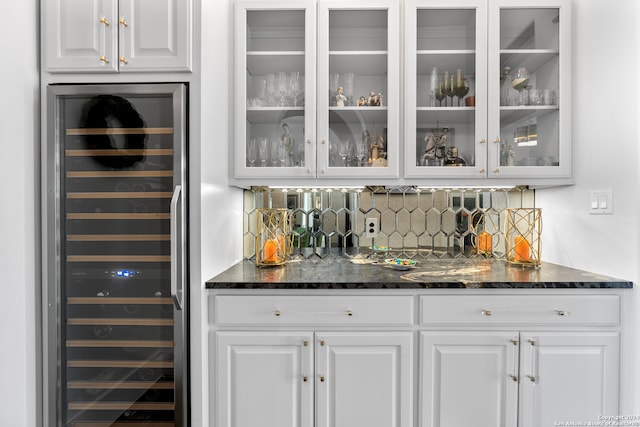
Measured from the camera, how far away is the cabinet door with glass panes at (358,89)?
1.80 m

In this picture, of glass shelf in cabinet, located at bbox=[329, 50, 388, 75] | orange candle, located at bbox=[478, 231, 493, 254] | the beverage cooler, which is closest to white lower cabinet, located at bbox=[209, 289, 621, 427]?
the beverage cooler

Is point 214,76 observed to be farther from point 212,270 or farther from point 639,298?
point 639,298

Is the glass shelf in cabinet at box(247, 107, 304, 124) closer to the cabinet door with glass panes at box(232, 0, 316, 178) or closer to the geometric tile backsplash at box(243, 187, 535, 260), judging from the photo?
the cabinet door with glass panes at box(232, 0, 316, 178)

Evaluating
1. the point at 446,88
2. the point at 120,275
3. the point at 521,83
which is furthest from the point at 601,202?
the point at 120,275

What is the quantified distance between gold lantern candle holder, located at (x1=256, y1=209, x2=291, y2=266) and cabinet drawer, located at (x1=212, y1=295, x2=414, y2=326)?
1.33 feet

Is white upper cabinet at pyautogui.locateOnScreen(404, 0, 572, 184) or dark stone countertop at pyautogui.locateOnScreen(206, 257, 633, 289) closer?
dark stone countertop at pyautogui.locateOnScreen(206, 257, 633, 289)

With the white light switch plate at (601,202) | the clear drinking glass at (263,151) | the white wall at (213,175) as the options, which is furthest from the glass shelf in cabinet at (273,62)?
the white light switch plate at (601,202)

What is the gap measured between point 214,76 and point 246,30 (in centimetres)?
40

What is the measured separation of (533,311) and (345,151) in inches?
45.5

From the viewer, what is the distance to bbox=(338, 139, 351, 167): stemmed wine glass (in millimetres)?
1843

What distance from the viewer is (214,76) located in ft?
5.27

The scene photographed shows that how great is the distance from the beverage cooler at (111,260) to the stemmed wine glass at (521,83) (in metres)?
1.67

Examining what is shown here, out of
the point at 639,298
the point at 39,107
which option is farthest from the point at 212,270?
the point at 639,298

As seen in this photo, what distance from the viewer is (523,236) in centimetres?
196
